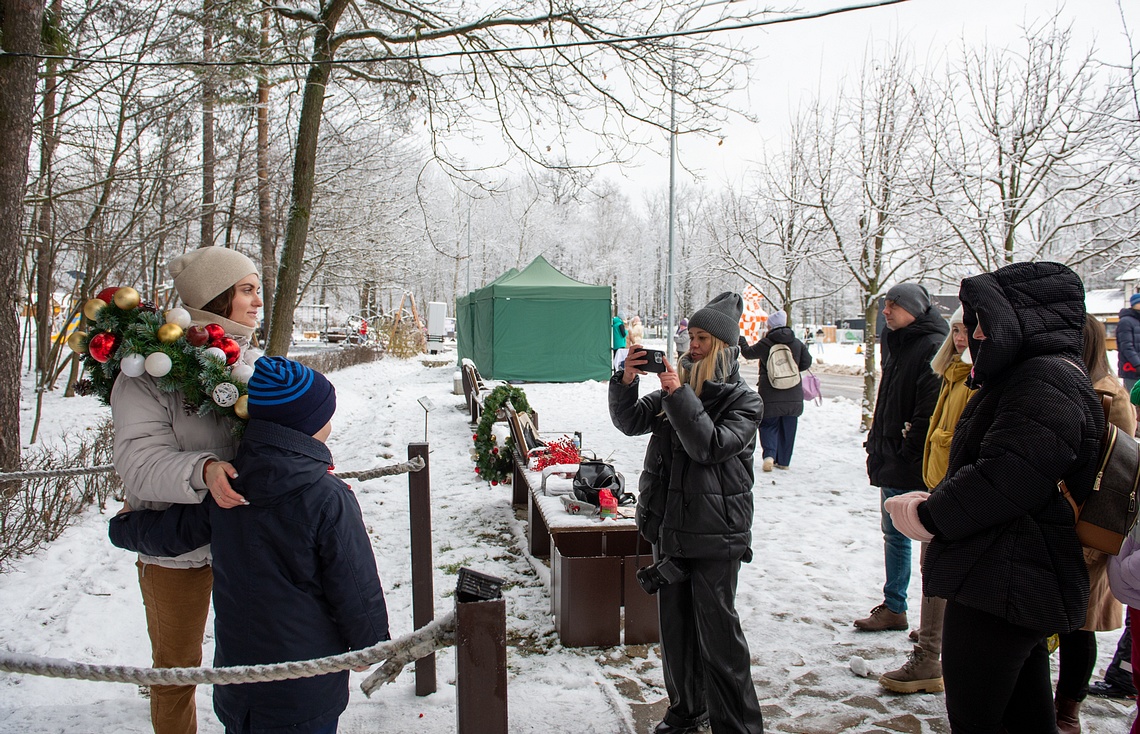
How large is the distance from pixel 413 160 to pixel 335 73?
16176mm

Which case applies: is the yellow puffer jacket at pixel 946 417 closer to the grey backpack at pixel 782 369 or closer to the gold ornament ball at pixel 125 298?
the gold ornament ball at pixel 125 298

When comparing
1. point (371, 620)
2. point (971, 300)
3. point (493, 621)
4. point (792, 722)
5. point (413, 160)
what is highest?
point (413, 160)

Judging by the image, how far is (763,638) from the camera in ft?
12.1

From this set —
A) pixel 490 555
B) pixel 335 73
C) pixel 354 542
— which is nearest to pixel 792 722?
pixel 354 542

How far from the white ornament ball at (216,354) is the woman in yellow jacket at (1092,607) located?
2.63 meters

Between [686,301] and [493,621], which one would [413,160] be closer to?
[493,621]

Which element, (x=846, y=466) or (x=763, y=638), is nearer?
(x=763, y=638)

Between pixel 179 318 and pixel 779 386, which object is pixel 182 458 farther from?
pixel 779 386

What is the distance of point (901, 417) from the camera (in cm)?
361

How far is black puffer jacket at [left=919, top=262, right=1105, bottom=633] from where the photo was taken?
185 centimetres

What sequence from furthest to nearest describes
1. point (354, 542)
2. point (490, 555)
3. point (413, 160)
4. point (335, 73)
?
point (413, 160)
point (335, 73)
point (490, 555)
point (354, 542)

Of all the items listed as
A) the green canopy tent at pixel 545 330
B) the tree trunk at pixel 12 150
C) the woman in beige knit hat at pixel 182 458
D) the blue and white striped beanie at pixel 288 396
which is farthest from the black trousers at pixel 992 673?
the green canopy tent at pixel 545 330

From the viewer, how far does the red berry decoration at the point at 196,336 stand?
208 centimetres

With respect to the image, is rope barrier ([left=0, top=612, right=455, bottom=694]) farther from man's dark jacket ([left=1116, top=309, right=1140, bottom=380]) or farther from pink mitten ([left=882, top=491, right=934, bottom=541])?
man's dark jacket ([left=1116, top=309, right=1140, bottom=380])
